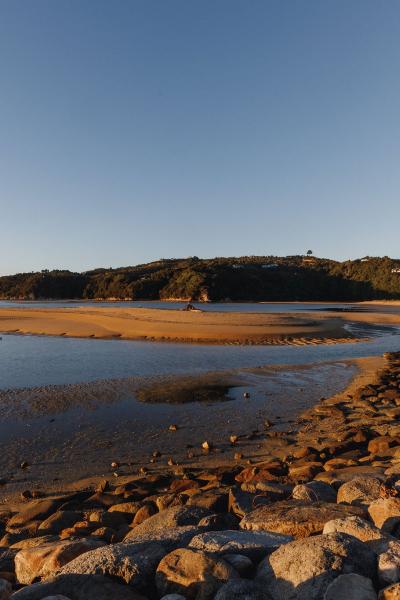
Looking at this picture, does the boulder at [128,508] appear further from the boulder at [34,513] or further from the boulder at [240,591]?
the boulder at [240,591]

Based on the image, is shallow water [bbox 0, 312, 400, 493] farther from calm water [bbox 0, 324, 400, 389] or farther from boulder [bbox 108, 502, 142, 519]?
boulder [bbox 108, 502, 142, 519]

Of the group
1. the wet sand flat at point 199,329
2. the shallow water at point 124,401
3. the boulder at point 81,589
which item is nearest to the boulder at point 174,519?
the boulder at point 81,589

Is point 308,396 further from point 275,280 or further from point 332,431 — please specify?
point 275,280

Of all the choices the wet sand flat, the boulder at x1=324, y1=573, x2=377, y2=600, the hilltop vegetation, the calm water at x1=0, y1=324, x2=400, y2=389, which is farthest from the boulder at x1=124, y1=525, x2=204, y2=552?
the hilltop vegetation

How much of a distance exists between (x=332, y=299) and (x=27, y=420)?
402ft

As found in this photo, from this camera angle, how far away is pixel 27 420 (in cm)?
1273

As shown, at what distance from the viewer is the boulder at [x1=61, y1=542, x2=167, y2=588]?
3.60 metres

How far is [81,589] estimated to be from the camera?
340cm

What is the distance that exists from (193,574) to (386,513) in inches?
86.7

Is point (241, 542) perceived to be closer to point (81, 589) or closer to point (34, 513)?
point (81, 589)

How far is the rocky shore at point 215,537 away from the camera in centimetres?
332

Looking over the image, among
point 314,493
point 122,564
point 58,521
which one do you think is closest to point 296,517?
point 314,493

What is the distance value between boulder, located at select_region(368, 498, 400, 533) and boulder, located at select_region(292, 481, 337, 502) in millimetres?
837

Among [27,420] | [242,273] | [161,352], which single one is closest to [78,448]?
[27,420]
